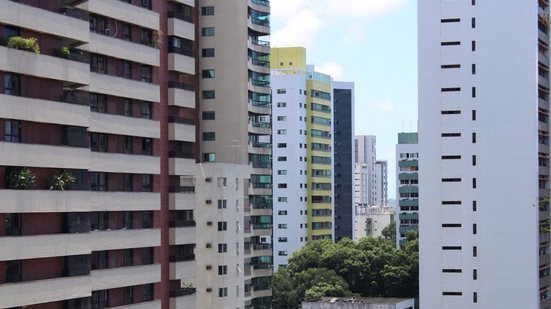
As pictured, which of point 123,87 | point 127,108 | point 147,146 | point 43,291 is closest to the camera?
point 43,291

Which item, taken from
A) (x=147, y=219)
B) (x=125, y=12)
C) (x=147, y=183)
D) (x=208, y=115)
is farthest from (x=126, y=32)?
(x=208, y=115)

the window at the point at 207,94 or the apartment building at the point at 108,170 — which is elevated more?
the window at the point at 207,94

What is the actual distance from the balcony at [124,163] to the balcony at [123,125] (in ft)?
3.37

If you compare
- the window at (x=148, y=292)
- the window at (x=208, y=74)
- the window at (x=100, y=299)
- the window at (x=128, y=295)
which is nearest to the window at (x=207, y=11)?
the window at (x=208, y=74)

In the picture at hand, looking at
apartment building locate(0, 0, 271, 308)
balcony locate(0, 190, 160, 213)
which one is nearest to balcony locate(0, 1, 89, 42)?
apartment building locate(0, 0, 271, 308)

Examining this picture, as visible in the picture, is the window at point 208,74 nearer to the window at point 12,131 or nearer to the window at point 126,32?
the window at point 126,32

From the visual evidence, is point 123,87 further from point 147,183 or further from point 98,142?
A: point 147,183

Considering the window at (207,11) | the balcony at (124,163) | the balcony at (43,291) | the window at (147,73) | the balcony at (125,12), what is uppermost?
the window at (207,11)

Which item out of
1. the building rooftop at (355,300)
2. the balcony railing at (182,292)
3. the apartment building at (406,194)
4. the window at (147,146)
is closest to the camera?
the window at (147,146)

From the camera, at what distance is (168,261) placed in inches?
1821

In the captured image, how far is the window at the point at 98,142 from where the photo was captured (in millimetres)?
40531

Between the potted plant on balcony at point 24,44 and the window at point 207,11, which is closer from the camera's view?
the potted plant on balcony at point 24,44

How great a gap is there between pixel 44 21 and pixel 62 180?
19.4 ft

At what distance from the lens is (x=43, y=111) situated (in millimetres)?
34500
